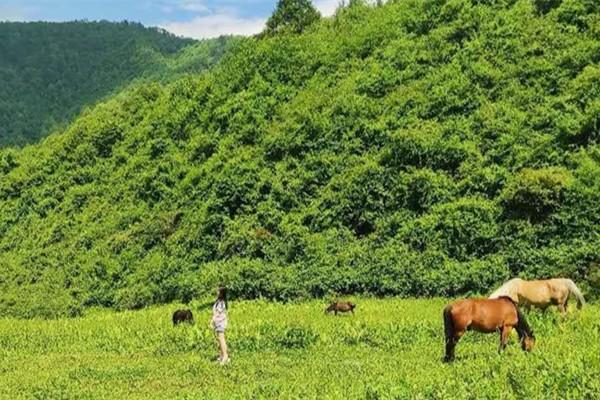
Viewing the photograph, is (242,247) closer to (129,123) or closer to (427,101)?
(427,101)

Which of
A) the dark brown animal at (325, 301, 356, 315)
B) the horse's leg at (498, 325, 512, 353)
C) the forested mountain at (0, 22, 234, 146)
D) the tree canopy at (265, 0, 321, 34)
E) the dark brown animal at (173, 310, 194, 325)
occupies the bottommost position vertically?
the dark brown animal at (325, 301, 356, 315)

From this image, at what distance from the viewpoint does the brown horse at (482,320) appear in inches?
587

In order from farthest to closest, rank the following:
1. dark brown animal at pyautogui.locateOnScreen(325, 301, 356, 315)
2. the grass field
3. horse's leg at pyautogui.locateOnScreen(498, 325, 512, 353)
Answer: dark brown animal at pyautogui.locateOnScreen(325, 301, 356, 315) → horse's leg at pyautogui.locateOnScreen(498, 325, 512, 353) → the grass field

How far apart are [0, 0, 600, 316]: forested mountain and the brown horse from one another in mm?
11149

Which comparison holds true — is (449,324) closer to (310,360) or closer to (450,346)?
(450,346)

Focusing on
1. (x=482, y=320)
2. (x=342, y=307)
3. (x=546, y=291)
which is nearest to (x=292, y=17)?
(x=342, y=307)

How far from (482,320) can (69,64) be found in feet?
462

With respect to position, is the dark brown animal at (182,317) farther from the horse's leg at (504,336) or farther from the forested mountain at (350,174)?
the horse's leg at (504,336)

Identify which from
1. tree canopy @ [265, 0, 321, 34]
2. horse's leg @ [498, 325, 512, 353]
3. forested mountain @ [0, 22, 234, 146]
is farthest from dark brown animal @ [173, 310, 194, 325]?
forested mountain @ [0, 22, 234, 146]

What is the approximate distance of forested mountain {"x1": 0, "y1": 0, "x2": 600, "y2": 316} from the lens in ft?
100

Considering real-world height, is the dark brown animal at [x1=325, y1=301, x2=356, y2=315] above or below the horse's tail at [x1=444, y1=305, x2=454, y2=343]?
below

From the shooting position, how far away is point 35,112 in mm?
125250

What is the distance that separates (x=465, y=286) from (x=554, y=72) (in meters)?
13.2

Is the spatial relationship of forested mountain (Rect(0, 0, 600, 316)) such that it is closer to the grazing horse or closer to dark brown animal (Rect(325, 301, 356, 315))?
dark brown animal (Rect(325, 301, 356, 315))
